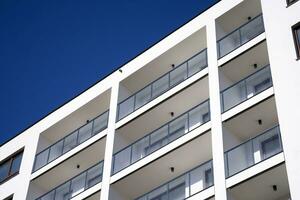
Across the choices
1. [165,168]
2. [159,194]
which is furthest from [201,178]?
[159,194]

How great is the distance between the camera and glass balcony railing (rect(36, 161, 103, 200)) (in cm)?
3653

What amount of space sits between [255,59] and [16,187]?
1599 cm

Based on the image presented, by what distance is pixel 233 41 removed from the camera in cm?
3484

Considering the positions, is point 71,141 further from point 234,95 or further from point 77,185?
point 234,95

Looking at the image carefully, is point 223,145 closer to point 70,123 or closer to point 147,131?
point 147,131

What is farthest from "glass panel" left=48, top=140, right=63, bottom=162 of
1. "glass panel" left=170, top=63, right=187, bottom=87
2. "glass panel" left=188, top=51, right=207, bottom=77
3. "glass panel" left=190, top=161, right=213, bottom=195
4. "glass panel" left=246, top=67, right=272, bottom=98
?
"glass panel" left=246, top=67, right=272, bottom=98

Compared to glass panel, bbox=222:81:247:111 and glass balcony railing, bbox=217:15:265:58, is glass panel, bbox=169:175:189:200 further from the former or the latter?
glass balcony railing, bbox=217:15:265:58

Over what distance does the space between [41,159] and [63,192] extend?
2847 mm

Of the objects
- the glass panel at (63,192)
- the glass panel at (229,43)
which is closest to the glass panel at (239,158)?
the glass panel at (229,43)

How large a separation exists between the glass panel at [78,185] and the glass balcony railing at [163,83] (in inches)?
163

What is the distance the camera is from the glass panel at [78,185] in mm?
37075

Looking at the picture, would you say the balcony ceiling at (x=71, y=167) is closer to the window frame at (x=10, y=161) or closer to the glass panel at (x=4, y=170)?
the window frame at (x=10, y=161)

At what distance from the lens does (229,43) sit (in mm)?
34469

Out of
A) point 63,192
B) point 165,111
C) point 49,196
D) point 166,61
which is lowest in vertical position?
point 49,196
